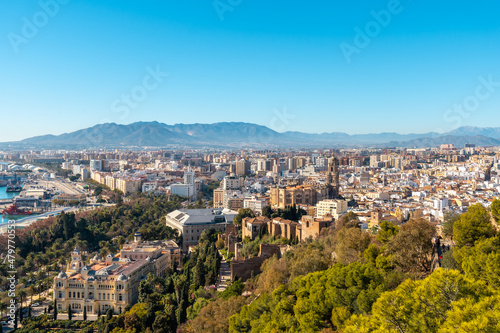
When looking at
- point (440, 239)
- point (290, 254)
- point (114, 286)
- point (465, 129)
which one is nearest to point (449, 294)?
point (440, 239)

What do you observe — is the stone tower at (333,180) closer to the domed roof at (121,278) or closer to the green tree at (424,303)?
the domed roof at (121,278)

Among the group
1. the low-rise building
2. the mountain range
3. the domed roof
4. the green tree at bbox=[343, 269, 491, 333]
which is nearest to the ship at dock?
the low-rise building

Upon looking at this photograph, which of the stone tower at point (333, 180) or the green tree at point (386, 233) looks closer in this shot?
the green tree at point (386, 233)

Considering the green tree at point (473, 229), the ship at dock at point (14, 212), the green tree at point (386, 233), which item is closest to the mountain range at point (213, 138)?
Result: the ship at dock at point (14, 212)

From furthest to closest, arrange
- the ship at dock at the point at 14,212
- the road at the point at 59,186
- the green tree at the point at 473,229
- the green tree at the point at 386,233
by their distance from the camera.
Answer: the road at the point at 59,186, the ship at dock at the point at 14,212, the green tree at the point at 386,233, the green tree at the point at 473,229

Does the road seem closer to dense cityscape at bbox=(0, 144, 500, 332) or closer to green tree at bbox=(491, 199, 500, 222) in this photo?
dense cityscape at bbox=(0, 144, 500, 332)

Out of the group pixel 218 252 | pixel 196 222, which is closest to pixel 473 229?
pixel 218 252

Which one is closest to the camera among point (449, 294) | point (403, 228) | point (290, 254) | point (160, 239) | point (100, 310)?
point (449, 294)

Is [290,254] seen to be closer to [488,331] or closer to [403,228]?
[403,228]
